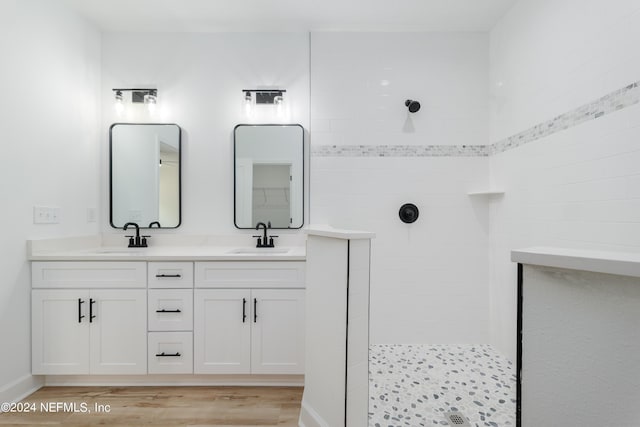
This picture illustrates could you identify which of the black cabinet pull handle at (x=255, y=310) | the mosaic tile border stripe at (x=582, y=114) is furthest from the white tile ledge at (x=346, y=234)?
the mosaic tile border stripe at (x=582, y=114)

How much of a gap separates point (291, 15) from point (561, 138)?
2.07 metres

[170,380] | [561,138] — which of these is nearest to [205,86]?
[170,380]

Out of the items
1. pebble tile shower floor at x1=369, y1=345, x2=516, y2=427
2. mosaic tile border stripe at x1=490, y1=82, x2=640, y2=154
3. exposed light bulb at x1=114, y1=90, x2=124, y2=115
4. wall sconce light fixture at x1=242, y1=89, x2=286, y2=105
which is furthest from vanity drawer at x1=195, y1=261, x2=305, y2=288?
mosaic tile border stripe at x1=490, y1=82, x2=640, y2=154

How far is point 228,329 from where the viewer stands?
1.97m

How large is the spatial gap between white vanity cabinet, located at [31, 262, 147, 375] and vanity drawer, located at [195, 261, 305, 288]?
0.43 metres

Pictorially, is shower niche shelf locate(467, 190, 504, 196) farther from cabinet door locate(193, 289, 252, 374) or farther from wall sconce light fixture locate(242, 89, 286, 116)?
cabinet door locate(193, 289, 252, 374)

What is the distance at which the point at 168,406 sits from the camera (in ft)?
5.91

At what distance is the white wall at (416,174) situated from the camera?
97.5 inches

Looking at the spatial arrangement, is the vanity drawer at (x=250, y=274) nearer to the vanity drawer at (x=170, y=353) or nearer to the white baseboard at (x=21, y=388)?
the vanity drawer at (x=170, y=353)

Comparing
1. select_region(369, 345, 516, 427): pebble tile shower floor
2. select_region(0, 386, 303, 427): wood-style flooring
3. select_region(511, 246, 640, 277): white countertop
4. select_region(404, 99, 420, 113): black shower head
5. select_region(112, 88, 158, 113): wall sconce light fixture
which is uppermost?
select_region(112, 88, 158, 113): wall sconce light fixture

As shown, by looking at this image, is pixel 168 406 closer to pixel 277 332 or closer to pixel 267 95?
pixel 277 332

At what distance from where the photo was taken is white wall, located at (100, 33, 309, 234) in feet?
8.26

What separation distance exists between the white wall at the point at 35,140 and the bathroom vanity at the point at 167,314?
11 centimetres

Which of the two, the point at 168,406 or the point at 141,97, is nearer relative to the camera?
the point at 168,406
